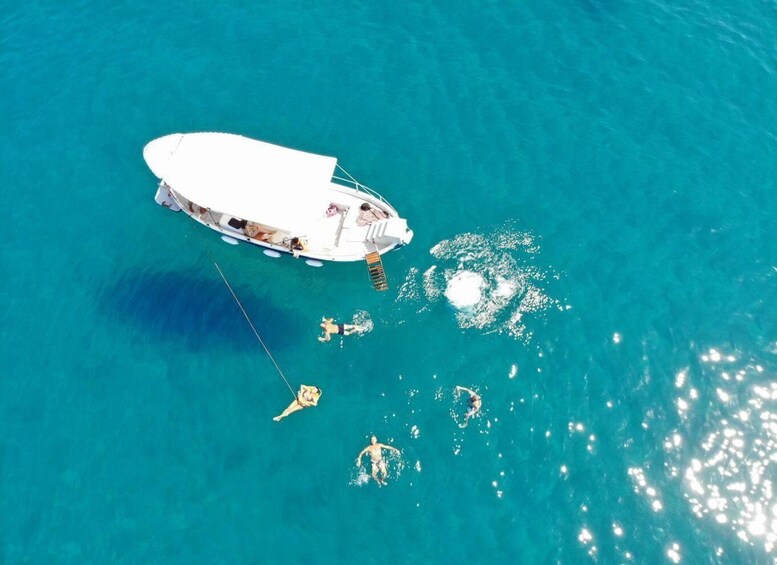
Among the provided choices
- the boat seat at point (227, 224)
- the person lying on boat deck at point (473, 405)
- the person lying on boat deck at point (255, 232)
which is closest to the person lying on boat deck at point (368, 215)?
the person lying on boat deck at point (255, 232)

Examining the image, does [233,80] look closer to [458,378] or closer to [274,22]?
[274,22]

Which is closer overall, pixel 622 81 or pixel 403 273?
pixel 403 273

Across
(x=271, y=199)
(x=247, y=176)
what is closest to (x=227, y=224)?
(x=247, y=176)

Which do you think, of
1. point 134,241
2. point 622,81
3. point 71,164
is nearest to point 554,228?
point 622,81

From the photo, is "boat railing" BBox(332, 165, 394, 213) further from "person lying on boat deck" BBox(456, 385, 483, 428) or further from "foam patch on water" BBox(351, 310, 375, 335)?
"person lying on boat deck" BBox(456, 385, 483, 428)

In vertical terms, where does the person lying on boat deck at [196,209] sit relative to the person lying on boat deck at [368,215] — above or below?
below

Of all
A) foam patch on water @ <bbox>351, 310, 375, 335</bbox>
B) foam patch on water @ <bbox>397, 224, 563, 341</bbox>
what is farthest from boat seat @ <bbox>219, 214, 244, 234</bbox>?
foam patch on water @ <bbox>397, 224, 563, 341</bbox>

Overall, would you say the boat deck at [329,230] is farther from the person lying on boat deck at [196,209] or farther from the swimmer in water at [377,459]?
the swimmer in water at [377,459]
